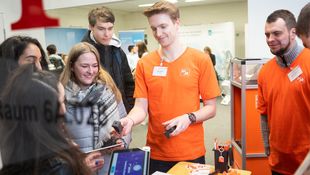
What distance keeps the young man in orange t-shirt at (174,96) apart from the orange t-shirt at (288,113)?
0.32 m

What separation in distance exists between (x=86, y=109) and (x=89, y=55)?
72 centimetres

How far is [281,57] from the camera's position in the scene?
4.63 ft

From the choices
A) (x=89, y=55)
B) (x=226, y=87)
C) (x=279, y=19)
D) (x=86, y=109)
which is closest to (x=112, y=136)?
(x=89, y=55)

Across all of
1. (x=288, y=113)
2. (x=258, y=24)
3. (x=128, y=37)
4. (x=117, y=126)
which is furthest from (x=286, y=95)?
(x=128, y=37)

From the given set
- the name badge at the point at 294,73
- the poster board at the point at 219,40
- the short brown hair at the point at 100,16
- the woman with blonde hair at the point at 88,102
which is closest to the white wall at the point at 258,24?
the name badge at the point at 294,73

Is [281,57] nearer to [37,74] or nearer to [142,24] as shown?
[37,74]

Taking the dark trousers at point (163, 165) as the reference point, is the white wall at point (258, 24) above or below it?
above

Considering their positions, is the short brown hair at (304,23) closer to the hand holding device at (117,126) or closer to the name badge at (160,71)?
the name badge at (160,71)

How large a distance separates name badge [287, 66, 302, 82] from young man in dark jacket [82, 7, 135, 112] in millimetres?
911

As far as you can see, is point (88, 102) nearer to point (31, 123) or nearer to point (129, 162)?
point (31, 123)

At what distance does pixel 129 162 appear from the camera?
922mm

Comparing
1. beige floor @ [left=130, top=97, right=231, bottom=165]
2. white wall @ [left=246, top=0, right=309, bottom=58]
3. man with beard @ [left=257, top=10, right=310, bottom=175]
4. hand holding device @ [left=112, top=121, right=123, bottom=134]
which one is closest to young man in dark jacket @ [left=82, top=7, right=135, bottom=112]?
hand holding device @ [left=112, top=121, right=123, bottom=134]

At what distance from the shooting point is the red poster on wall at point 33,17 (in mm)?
517

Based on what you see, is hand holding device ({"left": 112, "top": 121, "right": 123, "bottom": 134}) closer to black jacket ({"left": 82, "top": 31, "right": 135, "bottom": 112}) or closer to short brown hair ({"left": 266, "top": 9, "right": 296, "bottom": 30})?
black jacket ({"left": 82, "top": 31, "right": 135, "bottom": 112})
